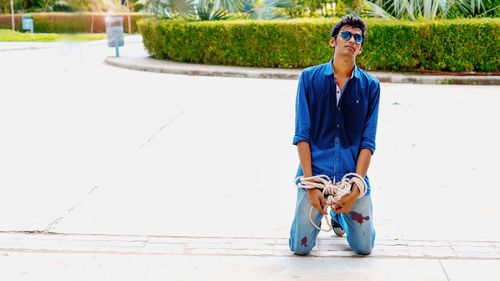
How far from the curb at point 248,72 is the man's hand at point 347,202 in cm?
1079

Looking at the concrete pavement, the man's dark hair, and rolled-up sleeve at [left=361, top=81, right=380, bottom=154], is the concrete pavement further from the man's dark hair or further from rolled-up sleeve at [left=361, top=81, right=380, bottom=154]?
the man's dark hair

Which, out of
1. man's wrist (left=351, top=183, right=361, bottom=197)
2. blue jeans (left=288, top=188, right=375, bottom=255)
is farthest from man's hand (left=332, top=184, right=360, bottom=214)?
blue jeans (left=288, top=188, right=375, bottom=255)

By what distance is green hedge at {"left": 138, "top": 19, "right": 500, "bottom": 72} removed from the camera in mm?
15242

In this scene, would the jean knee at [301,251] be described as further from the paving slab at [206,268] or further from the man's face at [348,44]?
the man's face at [348,44]

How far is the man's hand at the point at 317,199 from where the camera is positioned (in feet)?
12.9

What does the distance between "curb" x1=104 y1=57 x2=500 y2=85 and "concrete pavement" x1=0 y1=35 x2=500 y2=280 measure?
327 centimetres

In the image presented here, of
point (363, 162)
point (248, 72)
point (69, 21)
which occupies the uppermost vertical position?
point (69, 21)

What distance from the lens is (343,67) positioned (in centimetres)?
400

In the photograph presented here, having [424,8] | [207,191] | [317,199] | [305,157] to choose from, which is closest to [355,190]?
[317,199]

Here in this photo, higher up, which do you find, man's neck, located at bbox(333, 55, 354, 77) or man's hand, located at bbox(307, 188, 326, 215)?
man's neck, located at bbox(333, 55, 354, 77)

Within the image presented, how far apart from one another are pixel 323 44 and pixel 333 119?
40.5 feet

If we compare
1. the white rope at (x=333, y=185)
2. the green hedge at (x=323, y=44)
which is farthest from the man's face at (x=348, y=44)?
the green hedge at (x=323, y=44)

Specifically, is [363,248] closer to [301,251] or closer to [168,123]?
[301,251]

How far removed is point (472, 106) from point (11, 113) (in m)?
5.77
